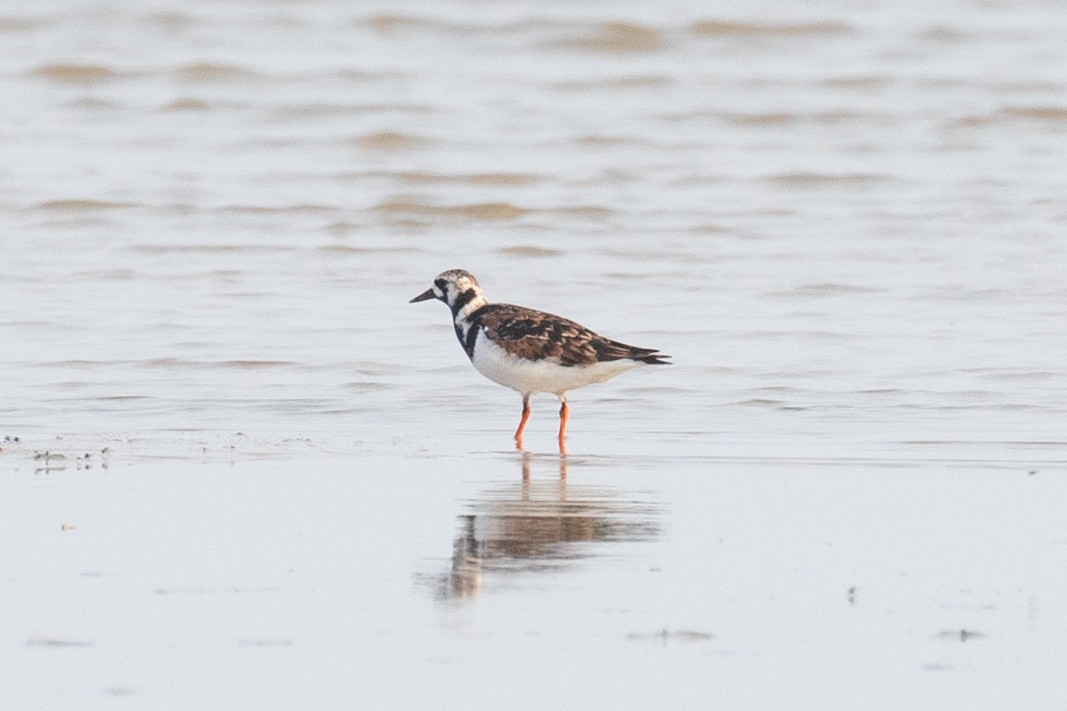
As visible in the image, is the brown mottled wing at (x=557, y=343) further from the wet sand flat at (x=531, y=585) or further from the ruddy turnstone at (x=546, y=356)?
the wet sand flat at (x=531, y=585)

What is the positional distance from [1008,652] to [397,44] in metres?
17.6

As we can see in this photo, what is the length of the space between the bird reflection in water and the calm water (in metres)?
0.03

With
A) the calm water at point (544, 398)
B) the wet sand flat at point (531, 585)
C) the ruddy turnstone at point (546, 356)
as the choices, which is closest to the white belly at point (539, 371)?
the ruddy turnstone at point (546, 356)

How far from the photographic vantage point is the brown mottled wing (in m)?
7.86

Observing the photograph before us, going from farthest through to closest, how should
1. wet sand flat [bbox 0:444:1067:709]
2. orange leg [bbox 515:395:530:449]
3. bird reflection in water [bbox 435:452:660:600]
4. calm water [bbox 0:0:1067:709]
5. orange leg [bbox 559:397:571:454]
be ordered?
→ orange leg [bbox 559:397:571:454] < orange leg [bbox 515:395:530:449] < bird reflection in water [bbox 435:452:660:600] < calm water [bbox 0:0:1067:709] < wet sand flat [bbox 0:444:1067:709]

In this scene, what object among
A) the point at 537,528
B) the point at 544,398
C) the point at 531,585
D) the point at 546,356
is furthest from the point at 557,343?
the point at 531,585

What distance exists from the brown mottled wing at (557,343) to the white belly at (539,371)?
26mm

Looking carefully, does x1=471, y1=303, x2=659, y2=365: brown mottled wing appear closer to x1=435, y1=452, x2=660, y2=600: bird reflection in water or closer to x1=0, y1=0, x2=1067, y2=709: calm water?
x1=0, y1=0, x2=1067, y2=709: calm water

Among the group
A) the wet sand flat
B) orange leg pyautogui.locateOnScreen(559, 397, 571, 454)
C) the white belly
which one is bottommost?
the wet sand flat

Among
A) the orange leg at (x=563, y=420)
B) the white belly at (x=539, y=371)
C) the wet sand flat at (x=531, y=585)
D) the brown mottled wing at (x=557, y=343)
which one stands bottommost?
the wet sand flat at (x=531, y=585)

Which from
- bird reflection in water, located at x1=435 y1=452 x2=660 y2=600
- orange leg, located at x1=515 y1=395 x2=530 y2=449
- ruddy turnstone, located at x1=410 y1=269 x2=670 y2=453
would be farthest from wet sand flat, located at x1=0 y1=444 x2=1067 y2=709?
ruddy turnstone, located at x1=410 y1=269 x2=670 y2=453

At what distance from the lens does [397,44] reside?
21188 millimetres

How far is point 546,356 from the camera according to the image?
7895 millimetres

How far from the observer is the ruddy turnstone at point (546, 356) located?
7863 millimetres
